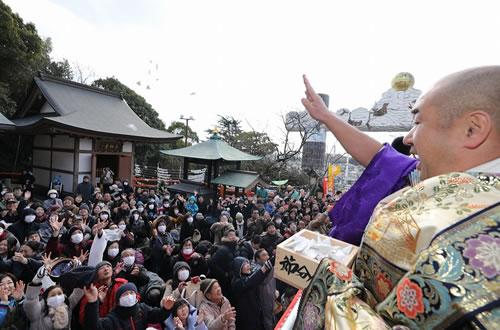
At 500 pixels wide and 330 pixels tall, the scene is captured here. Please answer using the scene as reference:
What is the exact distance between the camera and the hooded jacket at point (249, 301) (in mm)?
3163

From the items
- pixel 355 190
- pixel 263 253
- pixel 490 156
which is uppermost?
pixel 490 156

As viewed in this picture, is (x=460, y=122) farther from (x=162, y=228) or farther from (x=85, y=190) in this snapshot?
(x=85, y=190)

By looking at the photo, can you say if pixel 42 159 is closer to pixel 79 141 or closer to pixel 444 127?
pixel 79 141

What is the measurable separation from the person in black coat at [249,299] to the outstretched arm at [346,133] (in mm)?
2257

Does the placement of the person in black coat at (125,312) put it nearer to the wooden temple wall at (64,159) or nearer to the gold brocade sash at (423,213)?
the gold brocade sash at (423,213)

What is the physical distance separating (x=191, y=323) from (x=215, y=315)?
0.32 meters

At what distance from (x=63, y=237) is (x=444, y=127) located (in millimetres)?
4866

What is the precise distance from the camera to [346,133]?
1.24 m

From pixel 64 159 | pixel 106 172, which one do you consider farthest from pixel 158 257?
pixel 64 159

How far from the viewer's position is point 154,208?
787cm

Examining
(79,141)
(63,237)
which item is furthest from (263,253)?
(79,141)

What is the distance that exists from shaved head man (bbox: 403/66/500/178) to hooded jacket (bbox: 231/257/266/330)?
8.96 feet

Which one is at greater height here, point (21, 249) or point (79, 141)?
point (79, 141)

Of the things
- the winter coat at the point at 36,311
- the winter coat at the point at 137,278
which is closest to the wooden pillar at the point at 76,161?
the winter coat at the point at 137,278
